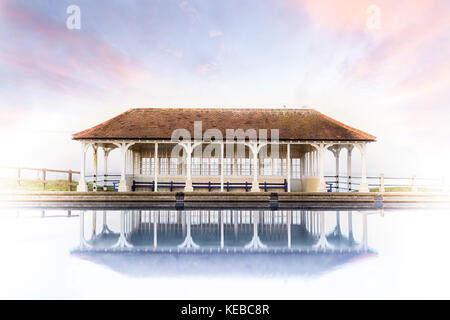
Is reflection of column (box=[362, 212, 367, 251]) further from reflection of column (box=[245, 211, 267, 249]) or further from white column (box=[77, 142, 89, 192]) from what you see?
white column (box=[77, 142, 89, 192])

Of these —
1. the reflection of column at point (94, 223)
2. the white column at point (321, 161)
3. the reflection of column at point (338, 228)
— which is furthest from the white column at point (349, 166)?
the reflection of column at point (94, 223)

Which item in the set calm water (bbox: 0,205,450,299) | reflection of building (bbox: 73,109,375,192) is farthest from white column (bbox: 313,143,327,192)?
calm water (bbox: 0,205,450,299)

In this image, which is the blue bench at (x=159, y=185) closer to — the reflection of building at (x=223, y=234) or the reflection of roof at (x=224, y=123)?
the reflection of roof at (x=224, y=123)

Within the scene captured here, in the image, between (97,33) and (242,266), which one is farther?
(97,33)

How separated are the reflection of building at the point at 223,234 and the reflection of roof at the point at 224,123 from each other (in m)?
5.75

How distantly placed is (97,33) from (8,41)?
18.4 ft

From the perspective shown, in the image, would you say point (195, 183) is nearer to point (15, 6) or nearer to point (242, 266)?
point (242, 266)

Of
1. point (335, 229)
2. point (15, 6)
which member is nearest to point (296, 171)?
point (335, 229)

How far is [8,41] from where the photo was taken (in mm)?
16766

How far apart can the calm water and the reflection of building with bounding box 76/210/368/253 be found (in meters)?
0.03

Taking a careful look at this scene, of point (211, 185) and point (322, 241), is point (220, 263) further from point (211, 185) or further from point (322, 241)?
point (211, 185)

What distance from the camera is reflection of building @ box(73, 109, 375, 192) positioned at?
48.6ft

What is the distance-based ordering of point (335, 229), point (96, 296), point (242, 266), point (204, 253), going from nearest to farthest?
point (96, 296) → point (242, 266) → point (204, 253) → point (335, 229)

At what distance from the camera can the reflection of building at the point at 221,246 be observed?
190 inches
